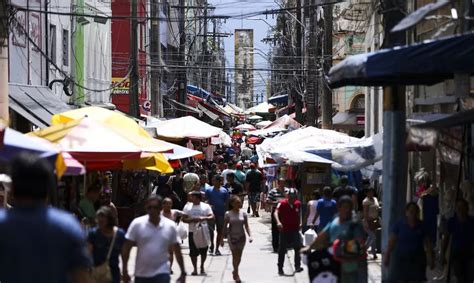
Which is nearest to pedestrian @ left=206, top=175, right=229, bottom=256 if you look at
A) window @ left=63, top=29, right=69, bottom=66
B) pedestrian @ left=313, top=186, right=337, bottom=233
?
pedestrian @ left=313, top=186, right=337, bottom=233

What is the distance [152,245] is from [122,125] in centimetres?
564

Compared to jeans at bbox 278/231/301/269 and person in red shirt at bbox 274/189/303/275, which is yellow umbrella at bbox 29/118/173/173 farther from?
jeans at bbox 278/231/301/269

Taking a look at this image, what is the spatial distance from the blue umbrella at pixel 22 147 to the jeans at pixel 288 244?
277 inches

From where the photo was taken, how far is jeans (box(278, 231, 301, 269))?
18391 millimetres

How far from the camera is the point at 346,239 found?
39.7 ft

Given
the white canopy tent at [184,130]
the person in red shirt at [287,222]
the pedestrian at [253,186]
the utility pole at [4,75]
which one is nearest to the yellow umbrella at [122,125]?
the person in red shirt at [287,222]

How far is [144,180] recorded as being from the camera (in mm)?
25109

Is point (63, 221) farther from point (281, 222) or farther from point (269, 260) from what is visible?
point (269, 260)

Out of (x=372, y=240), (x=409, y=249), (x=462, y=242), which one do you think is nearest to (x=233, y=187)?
(x=372, y=240)

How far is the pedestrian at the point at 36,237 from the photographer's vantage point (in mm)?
5996

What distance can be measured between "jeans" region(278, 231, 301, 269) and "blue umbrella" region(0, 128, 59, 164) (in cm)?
702

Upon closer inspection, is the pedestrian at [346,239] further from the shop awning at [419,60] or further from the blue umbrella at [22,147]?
the blue umbrella at [22,147]

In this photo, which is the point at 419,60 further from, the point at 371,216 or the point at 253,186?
the point at 253,186

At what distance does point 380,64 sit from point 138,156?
461 cm
